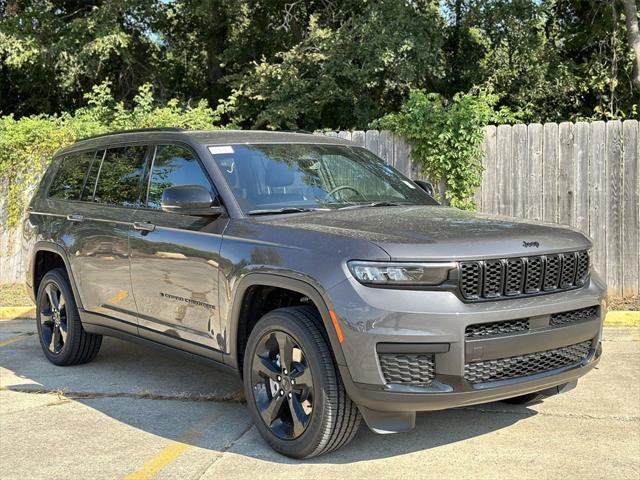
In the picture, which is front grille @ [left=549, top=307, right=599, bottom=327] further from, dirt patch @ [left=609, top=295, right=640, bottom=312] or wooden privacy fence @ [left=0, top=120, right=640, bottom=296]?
wooden privacy fence @ [left=0, top=120, right=640, bottom=296]

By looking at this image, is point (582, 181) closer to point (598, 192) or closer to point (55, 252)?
point (598, 192)

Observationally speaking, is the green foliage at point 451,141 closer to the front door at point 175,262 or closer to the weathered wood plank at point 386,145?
the weathered wood plank at point 386,145

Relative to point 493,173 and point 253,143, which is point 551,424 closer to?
point 253,143

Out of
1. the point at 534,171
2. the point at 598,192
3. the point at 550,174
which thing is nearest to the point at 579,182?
the point at 598,192

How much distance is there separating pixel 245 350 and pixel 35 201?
11.4 ft

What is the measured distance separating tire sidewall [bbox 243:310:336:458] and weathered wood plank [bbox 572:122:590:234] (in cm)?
588

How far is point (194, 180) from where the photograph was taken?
4.95m

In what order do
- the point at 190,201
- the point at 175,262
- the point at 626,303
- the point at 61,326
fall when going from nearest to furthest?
the point at 190,201 < the point at 175,262 < the point at 61,326 < the point at 626,303

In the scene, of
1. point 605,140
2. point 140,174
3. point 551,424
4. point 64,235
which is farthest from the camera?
point 605,140

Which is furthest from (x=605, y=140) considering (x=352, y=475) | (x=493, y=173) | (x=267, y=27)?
(x=267, y=27)

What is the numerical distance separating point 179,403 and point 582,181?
5864mm

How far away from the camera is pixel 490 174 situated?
9359mm

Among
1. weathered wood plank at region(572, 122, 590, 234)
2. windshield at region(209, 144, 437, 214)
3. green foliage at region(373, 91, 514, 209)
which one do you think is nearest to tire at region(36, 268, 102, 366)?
windshield at region(209, 144, 437, 214)

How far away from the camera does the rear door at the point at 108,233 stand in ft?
17.7
